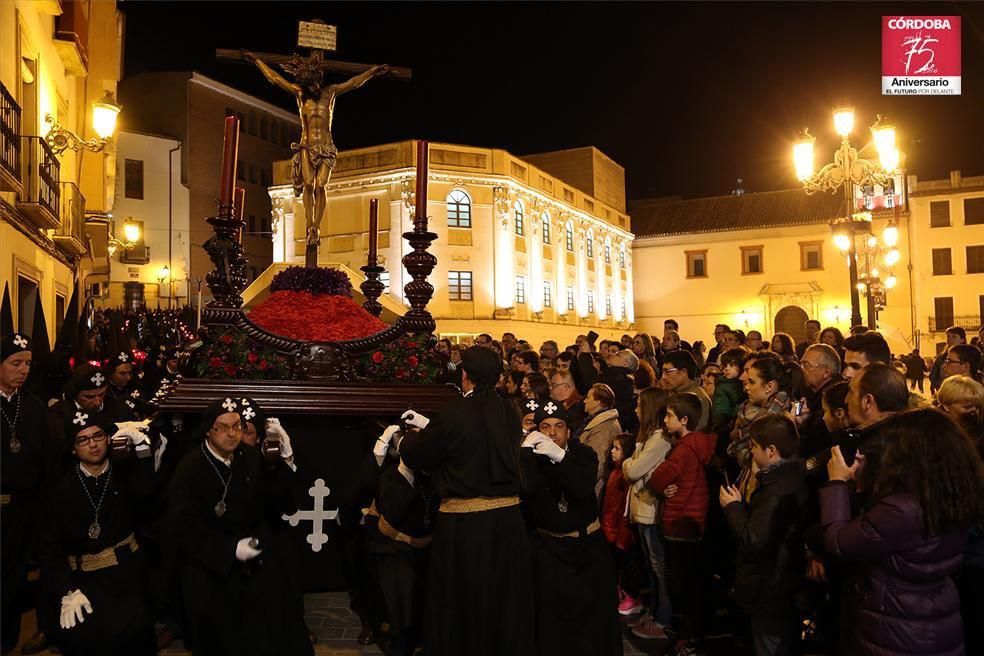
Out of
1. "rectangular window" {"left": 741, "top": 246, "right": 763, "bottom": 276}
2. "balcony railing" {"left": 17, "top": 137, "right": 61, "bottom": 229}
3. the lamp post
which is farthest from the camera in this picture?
"rectangular window" {"left": 741, "top": 246, "right": 763, "bottom": 276}

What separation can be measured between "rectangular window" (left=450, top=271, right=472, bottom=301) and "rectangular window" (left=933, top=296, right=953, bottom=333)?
26397 millimetres

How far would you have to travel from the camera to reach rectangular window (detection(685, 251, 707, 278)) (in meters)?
48.7

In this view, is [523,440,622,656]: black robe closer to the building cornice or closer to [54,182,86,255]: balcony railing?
[54,182,86,255]: balcony railing

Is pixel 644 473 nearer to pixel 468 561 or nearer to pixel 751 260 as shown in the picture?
pixel 468 561

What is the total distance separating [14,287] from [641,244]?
1695 inches

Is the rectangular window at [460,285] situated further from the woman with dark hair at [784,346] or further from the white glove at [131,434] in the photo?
the white glove at [131,434]

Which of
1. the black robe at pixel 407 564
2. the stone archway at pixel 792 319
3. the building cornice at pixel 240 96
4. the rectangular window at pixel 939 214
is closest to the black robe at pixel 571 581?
the black robe at pixel 407 564

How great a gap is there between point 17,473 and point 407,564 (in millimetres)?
2729

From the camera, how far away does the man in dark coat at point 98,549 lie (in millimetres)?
4398

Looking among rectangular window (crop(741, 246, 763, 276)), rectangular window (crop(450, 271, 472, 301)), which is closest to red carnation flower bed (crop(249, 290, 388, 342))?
rectangular window (crop(450, 271, 472, 301))

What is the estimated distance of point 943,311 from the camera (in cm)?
4297

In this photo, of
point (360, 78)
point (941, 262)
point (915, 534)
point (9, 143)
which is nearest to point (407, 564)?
point (915, 534)

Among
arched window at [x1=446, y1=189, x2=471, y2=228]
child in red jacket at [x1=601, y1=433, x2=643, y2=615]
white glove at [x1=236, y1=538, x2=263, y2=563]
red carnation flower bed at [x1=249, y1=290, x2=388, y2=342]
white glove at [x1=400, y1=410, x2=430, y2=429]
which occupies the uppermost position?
arched window at [x1=446, y1=189, x2=471, y2=228]

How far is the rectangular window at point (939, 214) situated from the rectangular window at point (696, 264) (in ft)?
40.5
